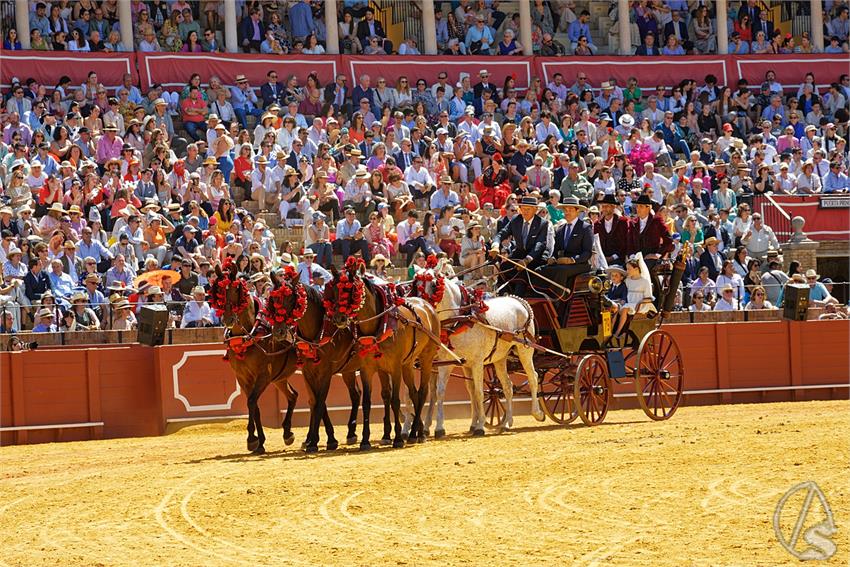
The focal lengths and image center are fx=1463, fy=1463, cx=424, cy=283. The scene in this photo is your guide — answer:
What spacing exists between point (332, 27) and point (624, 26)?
25.2 feet

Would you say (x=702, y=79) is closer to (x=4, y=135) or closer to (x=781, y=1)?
(x=781, y=1)

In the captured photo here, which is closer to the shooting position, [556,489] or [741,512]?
[741,512]

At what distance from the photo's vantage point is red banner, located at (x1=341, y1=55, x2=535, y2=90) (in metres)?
31.1

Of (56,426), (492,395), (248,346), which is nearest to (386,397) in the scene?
(248,346)

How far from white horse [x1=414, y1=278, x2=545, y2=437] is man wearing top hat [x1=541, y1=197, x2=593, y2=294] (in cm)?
54

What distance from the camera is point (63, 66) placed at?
91.3 ft

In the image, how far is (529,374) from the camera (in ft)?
57.8

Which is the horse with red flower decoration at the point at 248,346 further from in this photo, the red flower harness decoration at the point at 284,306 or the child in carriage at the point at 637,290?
the child in carriage at the point at 637,290

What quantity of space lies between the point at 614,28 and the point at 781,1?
16.7ft

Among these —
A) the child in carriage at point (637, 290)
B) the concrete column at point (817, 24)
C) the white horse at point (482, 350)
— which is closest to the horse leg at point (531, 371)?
the white horse at point (482, 350)

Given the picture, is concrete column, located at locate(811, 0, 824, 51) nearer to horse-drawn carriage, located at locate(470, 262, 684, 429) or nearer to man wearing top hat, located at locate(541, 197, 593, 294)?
horse-drawn carriage, located at locate(470, 262, 684, 429)

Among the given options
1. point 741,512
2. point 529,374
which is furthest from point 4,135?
point 741,512

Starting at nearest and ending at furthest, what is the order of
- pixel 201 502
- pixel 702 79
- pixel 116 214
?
pixel 201 502 < pixel 116 214 < pixel 702 79

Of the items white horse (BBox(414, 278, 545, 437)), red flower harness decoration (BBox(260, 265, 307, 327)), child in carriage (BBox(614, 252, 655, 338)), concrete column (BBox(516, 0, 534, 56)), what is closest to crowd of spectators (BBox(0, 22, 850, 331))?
child in carriage (BBox(614, 252, 655, 338))
